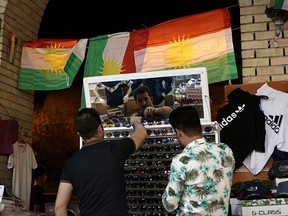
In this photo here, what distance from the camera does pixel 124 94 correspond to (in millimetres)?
4598

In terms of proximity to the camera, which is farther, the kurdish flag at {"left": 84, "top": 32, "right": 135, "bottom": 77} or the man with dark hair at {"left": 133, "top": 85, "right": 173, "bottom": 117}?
the kurdish flag at {"left": 84, "top": 32, "right": 135, "bottom": 77}

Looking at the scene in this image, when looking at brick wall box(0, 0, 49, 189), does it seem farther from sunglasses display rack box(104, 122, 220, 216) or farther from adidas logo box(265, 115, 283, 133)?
adidas logo box(265, 115, 283, 133)

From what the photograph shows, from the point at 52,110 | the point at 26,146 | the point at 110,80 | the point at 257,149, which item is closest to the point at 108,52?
the point at 110,80

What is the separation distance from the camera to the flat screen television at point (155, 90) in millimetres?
4336

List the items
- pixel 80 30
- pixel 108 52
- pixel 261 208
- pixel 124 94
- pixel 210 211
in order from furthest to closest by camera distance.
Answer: pixel 80 30 < pixel 108 52 < pixel 124 94 < pixel 261 208 < pixel 210 211

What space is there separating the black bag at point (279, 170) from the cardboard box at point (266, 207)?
0.56 metres

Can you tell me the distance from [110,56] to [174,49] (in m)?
0.97

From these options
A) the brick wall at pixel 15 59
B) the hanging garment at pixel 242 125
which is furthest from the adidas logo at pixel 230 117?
the brick wall at pixel 15 59

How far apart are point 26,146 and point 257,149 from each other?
12.1 ft

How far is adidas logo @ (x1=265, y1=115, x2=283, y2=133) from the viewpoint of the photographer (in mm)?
4680

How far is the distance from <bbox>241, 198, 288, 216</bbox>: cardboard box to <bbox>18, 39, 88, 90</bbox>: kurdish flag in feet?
11.0

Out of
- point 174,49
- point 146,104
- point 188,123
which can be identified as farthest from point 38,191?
point 188,123

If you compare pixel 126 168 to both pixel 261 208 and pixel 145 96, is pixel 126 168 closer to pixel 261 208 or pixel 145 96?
pixel 145 96

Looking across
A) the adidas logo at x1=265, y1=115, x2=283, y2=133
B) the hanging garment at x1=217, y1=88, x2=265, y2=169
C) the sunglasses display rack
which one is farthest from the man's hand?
the adidas logo at x1=265, y1=115, x2=283, y2=133
